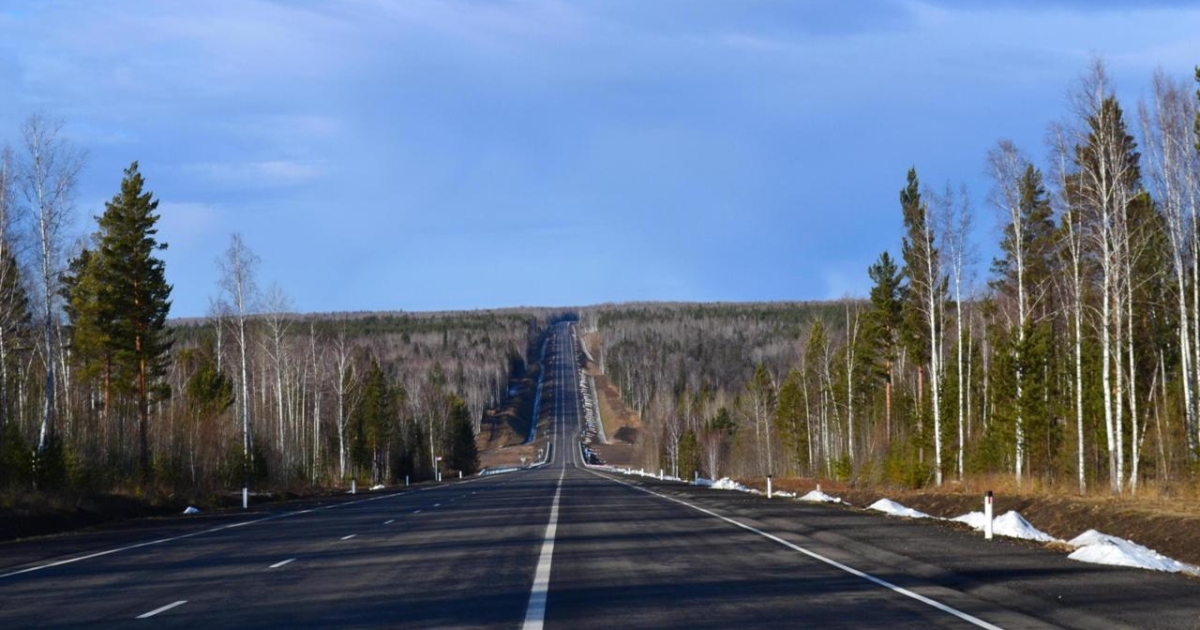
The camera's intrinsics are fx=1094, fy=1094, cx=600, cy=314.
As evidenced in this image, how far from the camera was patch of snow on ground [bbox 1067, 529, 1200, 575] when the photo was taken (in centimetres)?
1603

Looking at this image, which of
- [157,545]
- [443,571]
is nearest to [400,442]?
[157,545]

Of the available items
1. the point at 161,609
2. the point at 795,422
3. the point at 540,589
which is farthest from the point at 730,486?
the point at 161,609

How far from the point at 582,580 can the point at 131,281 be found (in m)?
44.4

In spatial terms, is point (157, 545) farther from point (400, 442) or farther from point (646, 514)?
point (400, 442)

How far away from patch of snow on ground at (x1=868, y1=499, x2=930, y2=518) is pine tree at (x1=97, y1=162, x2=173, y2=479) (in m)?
35.3

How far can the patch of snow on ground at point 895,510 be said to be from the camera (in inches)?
1206

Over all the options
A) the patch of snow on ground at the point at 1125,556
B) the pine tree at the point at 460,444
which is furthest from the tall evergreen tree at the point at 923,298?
the pine tree at the point at 460,444

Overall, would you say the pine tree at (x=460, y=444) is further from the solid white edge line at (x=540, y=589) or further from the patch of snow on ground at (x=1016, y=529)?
the patch of snow on ground at (x=1016, y=529)

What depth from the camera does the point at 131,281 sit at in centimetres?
5353

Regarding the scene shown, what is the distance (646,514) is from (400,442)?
8007 cm

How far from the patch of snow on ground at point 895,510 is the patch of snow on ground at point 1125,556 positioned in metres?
11.8

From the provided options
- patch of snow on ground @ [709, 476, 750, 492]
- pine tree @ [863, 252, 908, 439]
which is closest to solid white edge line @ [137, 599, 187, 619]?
patch of snow on ground @ [709, 476, 750, 492]

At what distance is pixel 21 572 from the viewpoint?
1778 centimetres

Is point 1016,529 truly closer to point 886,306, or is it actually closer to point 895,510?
point 895,510
